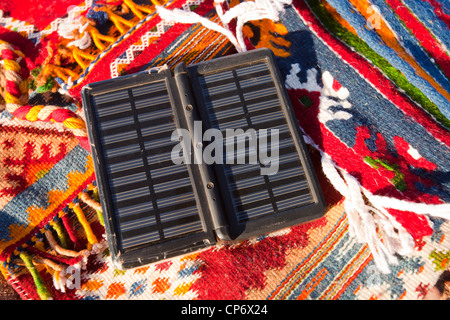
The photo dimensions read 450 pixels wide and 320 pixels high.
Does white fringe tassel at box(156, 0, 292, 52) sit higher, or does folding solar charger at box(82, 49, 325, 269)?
white fringe tassel at box(156, 0, 292, 52)

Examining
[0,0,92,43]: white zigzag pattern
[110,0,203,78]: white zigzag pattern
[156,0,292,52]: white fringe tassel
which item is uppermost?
[156,0,292,52]: white fringe tassel

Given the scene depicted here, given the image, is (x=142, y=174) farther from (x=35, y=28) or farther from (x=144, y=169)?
(x=35, y=28)

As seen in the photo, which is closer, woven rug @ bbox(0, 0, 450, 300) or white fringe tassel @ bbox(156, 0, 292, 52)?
woven rug @ bbox(0, 0, 450, 300)

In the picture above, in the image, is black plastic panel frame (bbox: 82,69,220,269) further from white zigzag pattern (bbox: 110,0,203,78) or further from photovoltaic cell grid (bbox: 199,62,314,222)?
white zigzag pattern (bbox: 110,0,203,78)

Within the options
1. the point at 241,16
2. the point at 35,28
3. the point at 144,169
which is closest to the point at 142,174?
the point at 144,169

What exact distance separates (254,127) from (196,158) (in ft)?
0.86

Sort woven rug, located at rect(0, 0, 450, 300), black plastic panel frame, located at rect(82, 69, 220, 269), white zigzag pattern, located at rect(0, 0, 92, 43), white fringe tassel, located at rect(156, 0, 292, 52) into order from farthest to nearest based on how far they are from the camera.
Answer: white zigzag pattern, located at rect(0, 0, 92, 43)
white fringe tassel, located at rect(156, 0, 292, 52)
woven rug, located at rect(0, 0, 450, 300)
black plastic panel frame, located at rect(82, 69, 220, 269)

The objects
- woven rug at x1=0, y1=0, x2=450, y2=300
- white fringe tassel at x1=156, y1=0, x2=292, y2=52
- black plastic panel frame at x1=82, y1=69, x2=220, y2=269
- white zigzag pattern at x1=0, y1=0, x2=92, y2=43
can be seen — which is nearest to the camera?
black plastic panel frame at x1=82, y1=69, x2=220, y2=269

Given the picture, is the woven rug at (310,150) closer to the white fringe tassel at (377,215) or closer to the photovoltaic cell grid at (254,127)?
the white fringe tassel at (377,215)

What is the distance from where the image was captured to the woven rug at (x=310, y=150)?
1.58 metres

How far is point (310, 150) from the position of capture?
169 cm

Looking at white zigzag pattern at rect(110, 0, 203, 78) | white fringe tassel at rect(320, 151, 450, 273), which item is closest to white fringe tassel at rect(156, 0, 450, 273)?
white fringe tassel at rect(320, 151, 450, 273)

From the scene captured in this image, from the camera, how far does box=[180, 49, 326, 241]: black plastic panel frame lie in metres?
1.47

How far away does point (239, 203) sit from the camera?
4.85ft
